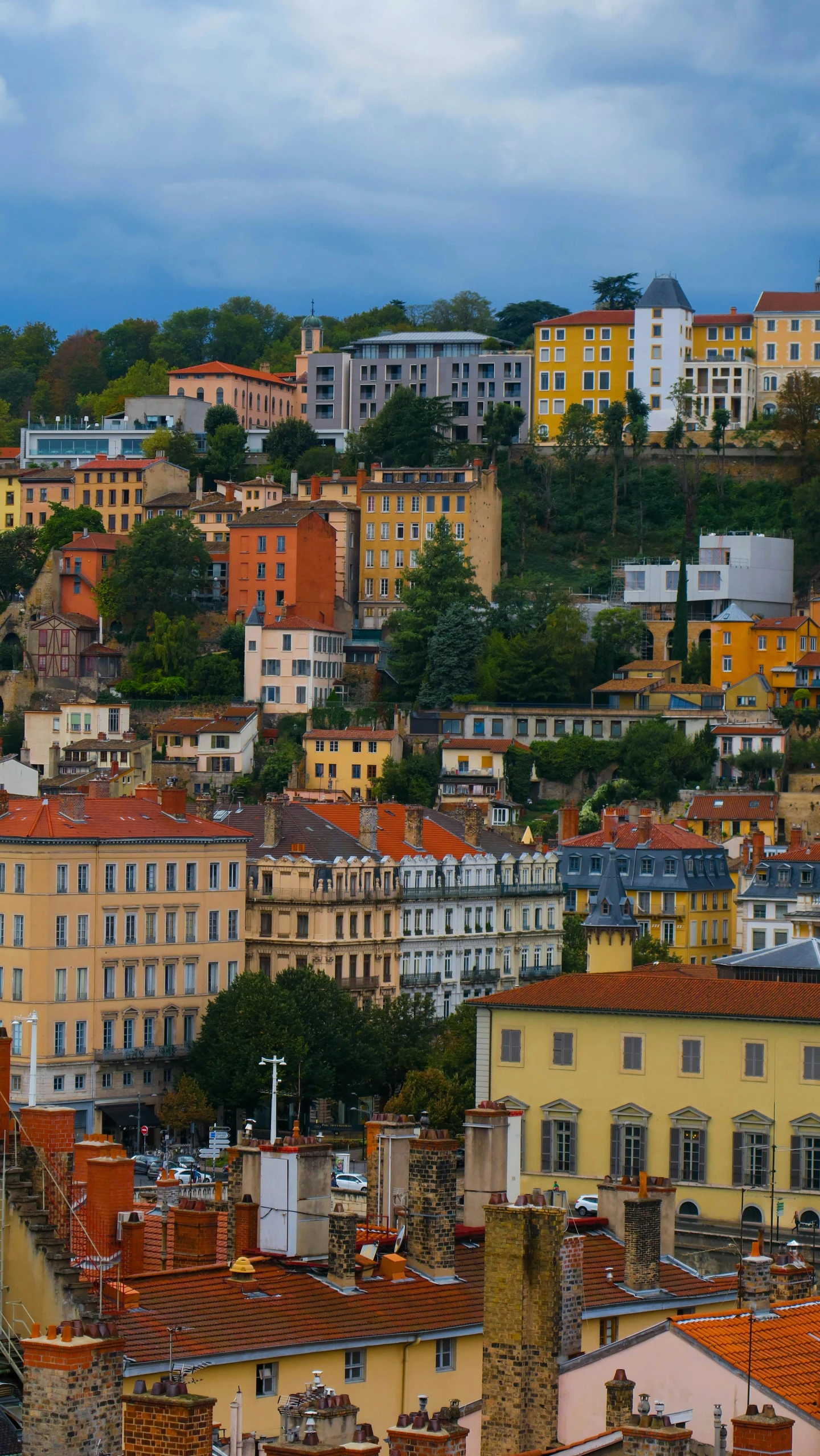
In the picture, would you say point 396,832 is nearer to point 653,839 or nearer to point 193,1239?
point 653,839

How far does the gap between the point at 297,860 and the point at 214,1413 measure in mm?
62893

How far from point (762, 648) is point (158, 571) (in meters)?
29.8

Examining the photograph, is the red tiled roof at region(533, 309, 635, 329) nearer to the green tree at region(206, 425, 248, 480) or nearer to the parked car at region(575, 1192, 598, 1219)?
the green tree at region(206, 425, 248, 480)

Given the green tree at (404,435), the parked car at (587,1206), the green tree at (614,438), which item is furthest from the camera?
the green tree at (614,438)

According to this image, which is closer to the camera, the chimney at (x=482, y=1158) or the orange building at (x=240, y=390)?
the chimney at (x=482, y=1158)

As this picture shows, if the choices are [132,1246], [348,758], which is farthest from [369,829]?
[132,1246]

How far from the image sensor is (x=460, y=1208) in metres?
34.8

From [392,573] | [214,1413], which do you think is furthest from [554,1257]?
[392,573]

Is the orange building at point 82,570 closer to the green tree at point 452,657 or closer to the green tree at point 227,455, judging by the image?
the green tree at point 227,455

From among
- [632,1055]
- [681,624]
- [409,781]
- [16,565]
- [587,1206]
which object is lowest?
[587,1206]

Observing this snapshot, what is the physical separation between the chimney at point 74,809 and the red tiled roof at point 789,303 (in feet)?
272

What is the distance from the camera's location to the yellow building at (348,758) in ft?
401

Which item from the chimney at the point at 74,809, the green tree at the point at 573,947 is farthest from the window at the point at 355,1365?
the green tree at the point at 573,947

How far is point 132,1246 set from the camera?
28000mm
